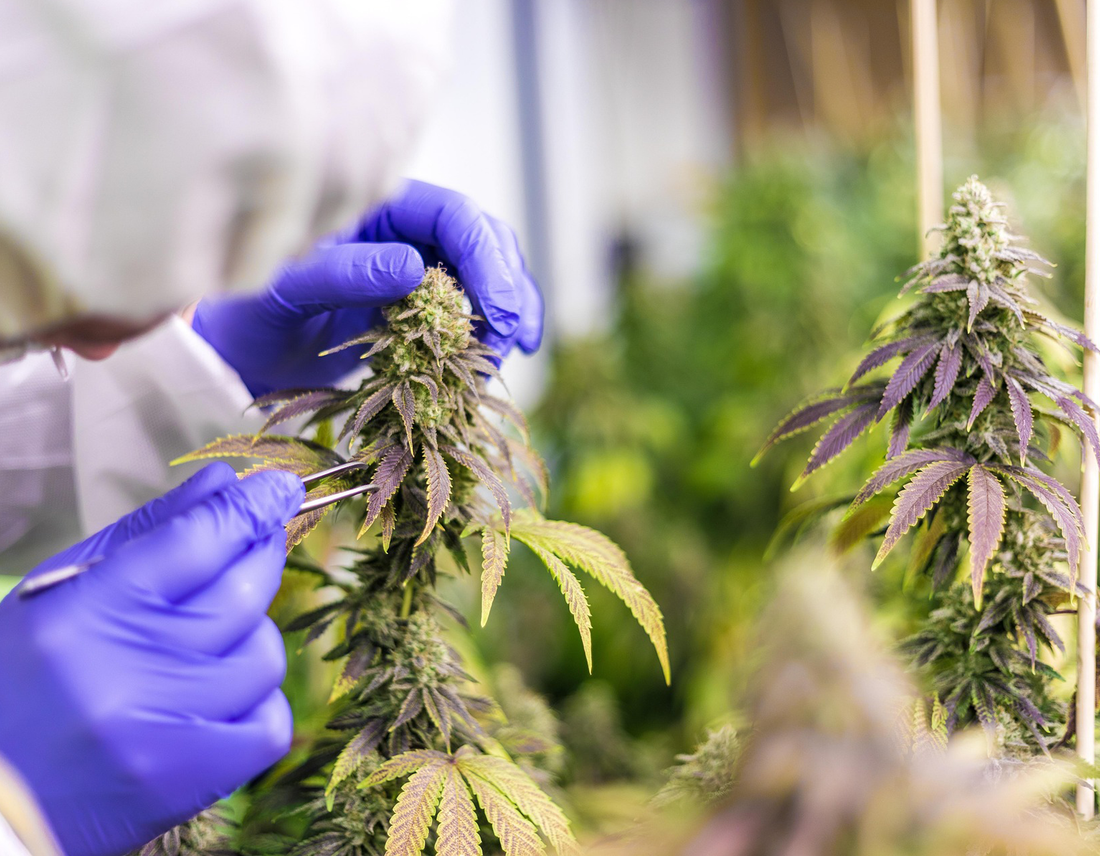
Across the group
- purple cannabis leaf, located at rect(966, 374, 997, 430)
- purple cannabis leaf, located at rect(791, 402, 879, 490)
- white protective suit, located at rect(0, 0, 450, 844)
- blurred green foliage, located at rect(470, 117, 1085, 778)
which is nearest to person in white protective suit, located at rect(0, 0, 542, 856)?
white protective suit, located at rect(0, 0, 450, 844)

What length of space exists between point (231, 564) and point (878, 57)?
15.2ft

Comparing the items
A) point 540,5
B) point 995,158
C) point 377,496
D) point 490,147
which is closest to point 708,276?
point 490,147

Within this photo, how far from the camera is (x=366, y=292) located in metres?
0.69

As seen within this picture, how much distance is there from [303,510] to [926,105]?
761 millimetres

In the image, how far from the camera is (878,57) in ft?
13.9

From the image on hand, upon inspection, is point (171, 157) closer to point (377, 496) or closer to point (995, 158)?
point (377, 496)

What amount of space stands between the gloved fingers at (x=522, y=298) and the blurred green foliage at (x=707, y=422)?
1.72ft

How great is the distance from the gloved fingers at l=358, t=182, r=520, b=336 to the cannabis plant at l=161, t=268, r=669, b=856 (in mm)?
65

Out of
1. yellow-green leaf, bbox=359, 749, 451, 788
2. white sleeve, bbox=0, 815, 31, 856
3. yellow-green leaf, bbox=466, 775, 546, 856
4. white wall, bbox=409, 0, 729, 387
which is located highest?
white wall, bbox=409, 0, 729, 387

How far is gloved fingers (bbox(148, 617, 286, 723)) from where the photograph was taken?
23.2 inches

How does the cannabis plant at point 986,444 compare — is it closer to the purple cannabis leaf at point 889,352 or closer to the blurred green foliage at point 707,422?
the purple cannabis leaf at point 889,352

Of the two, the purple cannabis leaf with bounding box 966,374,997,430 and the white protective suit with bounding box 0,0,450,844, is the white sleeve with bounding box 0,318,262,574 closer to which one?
the white protective suit with bounding box 0,0,450,844

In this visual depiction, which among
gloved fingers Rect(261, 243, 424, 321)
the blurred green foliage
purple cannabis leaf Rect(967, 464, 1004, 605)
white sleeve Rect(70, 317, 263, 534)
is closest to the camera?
purple cannabis leaf Rect(967, 464, 1004, 605)

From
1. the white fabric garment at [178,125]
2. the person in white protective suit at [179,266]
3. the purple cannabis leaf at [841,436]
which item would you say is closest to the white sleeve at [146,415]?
the person in white protective suit at [179,266]
